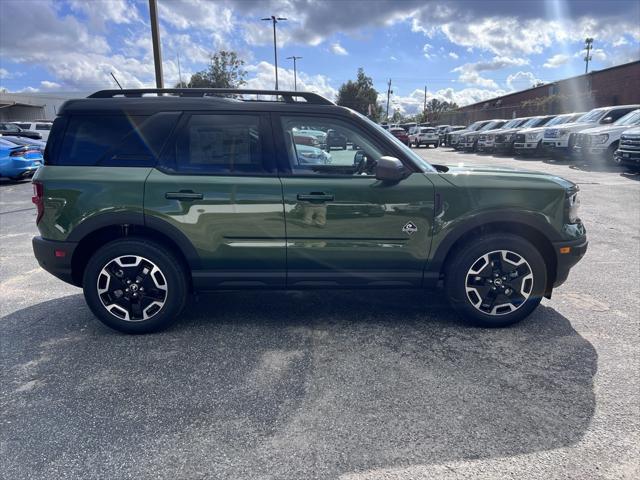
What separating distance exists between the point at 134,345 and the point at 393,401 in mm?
2059

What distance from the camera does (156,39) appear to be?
11672 mm

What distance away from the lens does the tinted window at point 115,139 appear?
3570mm

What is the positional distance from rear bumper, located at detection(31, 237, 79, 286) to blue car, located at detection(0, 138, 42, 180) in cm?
1103

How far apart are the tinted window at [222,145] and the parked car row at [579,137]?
43.6 feet

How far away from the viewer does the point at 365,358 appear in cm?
333

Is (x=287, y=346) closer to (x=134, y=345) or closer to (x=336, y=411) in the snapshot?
(x=336, y=411)

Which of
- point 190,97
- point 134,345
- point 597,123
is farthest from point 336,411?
point 597,123

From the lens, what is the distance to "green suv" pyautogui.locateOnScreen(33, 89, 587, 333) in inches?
139

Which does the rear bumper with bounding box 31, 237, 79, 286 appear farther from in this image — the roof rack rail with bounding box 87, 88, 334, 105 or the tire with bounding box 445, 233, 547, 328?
the tire with bounding box 445, 233, 547, 328

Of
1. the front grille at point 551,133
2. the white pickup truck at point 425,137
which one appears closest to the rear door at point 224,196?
the front grille at point 551,133

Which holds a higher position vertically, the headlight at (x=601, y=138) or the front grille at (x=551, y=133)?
the front grille at (x=551, y=133)

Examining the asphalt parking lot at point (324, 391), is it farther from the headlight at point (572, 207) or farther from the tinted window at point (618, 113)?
the tinted window at point (618, 113)

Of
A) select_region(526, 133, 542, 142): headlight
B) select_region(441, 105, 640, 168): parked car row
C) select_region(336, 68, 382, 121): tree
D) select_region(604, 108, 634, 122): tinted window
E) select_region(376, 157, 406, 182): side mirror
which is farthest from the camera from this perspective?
select_region(336, 68, 382, 121): tree

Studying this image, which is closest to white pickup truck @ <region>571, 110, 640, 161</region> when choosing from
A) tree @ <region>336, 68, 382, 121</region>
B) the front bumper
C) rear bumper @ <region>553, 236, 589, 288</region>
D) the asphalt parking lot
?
the front bumper
